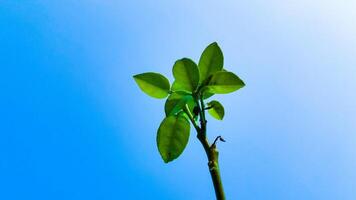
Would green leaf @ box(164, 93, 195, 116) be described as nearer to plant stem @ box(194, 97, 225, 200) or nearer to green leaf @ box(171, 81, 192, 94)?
green leaf @ box(171, 81, 192, 94)

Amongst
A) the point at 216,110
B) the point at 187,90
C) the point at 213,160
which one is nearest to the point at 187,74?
the point at 187,90

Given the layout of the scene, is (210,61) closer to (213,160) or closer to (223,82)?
(223,82)

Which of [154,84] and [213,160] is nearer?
[213,160]

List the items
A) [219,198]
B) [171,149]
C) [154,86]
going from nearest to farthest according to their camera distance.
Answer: [219,198] < [171,149] < [154,86]

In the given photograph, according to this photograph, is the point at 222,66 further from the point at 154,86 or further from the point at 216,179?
the point at 216,179

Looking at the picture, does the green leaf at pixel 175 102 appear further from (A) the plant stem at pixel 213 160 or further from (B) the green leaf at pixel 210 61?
(A) the plant stem at pixel 213 160

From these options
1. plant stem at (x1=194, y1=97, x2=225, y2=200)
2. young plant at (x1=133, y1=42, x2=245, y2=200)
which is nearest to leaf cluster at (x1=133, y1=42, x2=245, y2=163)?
young plant at (x1=133, y1=42, x2=245, y2=200)

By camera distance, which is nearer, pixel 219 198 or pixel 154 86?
pixel 219 198

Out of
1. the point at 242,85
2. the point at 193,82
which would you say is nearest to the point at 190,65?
the point at 193,82
